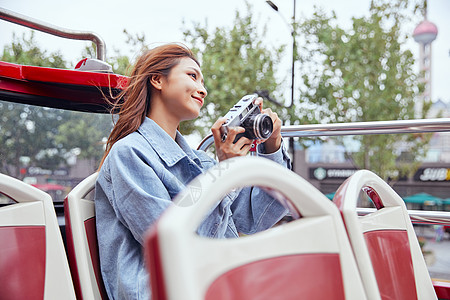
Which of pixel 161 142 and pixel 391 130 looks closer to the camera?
pixel 161 142

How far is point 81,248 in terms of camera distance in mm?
871

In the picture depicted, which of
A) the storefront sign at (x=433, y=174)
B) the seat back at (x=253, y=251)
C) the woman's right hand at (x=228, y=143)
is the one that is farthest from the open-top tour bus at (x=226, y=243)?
the storefront sign at (x=433, y=174)

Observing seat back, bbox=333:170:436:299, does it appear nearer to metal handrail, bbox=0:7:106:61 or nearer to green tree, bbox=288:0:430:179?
metal handrail, bbox=0:7:106:61

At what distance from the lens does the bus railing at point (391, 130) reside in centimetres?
128

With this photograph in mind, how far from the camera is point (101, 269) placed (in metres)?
0.93

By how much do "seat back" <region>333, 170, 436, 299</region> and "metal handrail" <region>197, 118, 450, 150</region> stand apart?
660mm

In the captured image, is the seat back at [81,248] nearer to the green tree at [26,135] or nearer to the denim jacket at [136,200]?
the denim jacket at [136,200]

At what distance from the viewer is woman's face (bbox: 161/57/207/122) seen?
111cm

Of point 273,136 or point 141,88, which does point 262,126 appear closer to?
point 273,136

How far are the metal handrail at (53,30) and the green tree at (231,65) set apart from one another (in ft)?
19.3

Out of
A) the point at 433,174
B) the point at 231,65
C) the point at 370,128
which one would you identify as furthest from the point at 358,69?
the point at 433,174

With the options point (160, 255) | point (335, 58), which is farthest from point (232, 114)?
point (335, 58)

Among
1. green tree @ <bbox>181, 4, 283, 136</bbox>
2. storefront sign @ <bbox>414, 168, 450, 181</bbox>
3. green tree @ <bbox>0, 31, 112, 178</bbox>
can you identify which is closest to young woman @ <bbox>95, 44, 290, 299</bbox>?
green tree @ <bbox>0, 31, 112, 178</bbox>

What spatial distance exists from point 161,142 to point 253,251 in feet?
2.19
